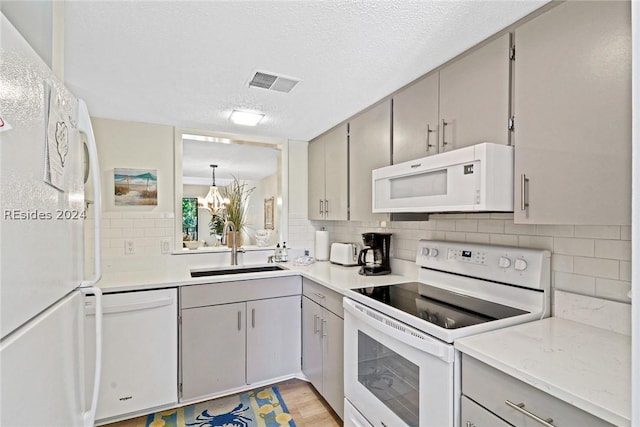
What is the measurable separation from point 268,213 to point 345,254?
14.9 ft

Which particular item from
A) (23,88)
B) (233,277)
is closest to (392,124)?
(233,277)

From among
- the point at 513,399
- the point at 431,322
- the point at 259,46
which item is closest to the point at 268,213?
the point at 259,46

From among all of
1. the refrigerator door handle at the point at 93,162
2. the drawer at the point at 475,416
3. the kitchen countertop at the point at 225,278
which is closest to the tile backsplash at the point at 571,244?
the kitchen countertop at the point at 225,278

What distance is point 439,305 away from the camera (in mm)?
1598

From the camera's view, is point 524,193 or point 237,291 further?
point 237,291

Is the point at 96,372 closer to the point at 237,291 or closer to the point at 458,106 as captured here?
the point at 237,291

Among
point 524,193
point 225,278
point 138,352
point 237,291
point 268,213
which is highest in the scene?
point 524,193

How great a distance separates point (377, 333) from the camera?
1602 mm

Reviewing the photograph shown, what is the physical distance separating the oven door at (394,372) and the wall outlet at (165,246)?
1.68m

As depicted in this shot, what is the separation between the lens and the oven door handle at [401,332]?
1.21 m

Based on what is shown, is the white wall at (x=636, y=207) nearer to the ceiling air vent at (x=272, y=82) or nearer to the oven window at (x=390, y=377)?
the oven window at (x=390, y=377)

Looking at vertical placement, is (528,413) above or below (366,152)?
below

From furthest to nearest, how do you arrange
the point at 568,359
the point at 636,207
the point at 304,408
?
the point at 304,408, the point at 568,359, the point at 636,207

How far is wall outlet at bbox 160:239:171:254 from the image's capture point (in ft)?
8.97
